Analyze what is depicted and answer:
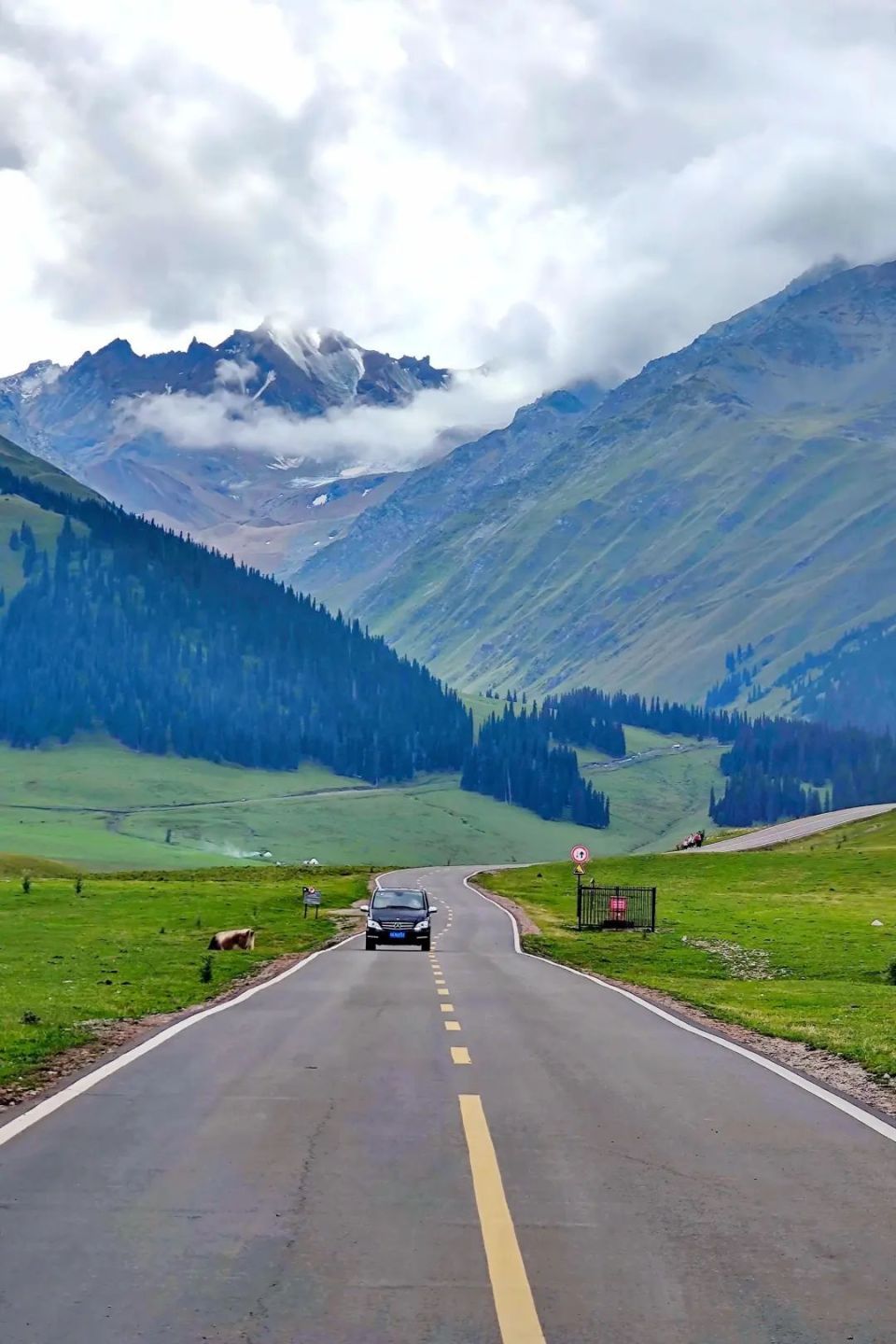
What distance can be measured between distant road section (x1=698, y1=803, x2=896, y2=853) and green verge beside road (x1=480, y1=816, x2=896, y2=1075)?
19.9 meters

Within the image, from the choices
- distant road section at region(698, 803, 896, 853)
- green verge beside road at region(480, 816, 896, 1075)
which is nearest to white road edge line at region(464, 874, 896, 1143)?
green verge beside road at region(480, 816, 896, 1075)

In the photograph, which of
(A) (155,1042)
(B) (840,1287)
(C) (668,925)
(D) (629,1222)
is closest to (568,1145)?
(D) (629,1222)

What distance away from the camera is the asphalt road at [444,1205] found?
8.52 meters

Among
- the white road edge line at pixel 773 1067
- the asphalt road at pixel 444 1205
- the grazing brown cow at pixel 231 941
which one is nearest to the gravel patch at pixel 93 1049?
the asphalt road at pixel 444 1205

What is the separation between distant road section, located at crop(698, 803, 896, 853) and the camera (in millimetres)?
136625

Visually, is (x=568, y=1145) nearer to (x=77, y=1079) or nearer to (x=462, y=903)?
(x=77, y=1079)

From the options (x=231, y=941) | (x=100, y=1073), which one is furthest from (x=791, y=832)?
(x=100, y=1073)

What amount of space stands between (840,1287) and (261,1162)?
17.9ft

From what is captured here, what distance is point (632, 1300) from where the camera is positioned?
8.84 m

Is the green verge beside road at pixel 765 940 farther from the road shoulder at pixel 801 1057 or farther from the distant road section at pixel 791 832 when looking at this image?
the distant road section at pixel 791 832

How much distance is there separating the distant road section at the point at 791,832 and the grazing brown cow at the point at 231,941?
9138 cm

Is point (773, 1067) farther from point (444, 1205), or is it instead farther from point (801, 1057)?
point (444, 1205)

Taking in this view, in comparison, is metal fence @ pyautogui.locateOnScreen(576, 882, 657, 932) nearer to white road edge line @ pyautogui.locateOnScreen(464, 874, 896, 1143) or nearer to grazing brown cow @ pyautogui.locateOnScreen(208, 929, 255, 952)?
grazing brown cow @ pyautogui.locateOnScreen(208, 929, 255, 952)

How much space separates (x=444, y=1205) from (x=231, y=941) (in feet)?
113
